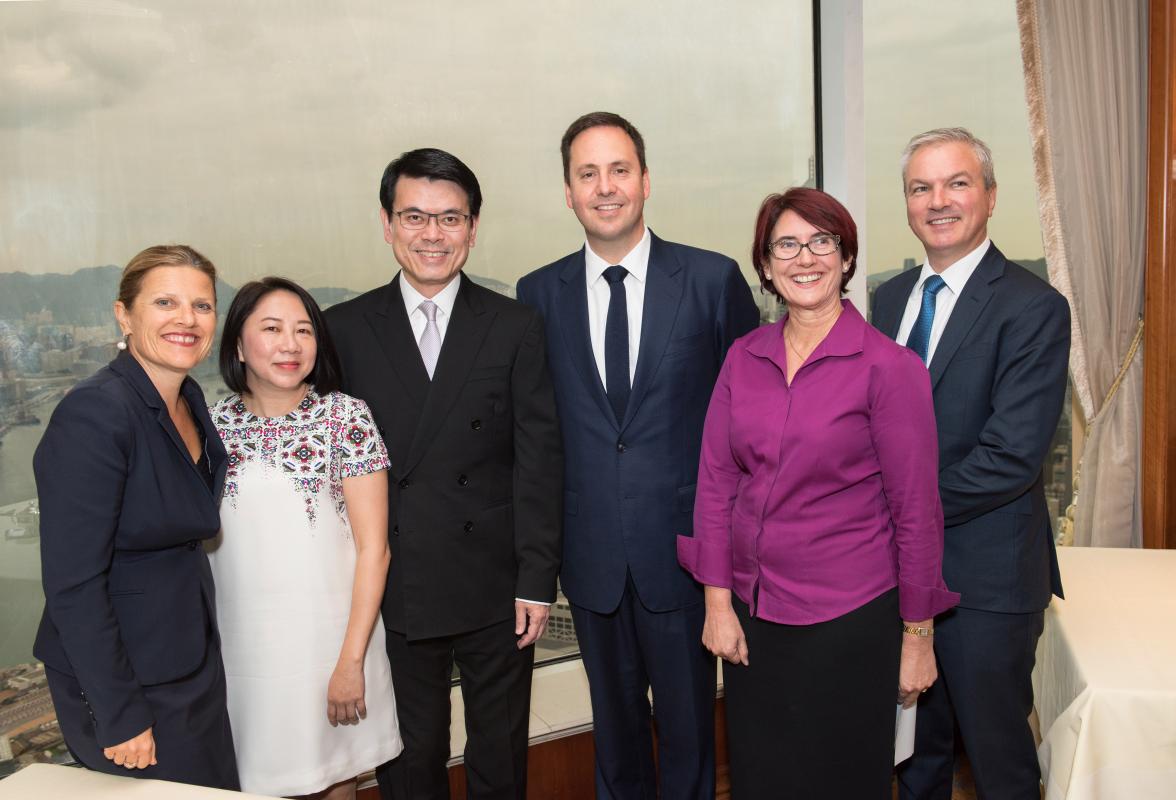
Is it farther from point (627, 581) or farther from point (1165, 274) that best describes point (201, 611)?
point (1165, 274)

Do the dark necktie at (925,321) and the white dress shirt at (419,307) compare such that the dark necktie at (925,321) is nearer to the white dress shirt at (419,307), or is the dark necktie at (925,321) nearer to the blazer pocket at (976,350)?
the blazer pocket at (976,350)

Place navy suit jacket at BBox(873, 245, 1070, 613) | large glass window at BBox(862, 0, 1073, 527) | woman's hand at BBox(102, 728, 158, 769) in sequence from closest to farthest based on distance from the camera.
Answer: woman's hand at BBox(102, 728, 158, 769) < navy suit jacket at BBox(873, 245, 1070, 613) < large glass window at BBox(862, 0, 1073, 527)

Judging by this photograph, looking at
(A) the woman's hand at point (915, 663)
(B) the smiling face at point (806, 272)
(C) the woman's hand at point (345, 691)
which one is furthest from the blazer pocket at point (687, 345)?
(C) the woman's hand at point (345, 691)

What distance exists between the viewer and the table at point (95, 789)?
1.44m

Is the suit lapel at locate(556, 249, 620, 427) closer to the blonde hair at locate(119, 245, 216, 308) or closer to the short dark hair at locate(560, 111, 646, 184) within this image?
the short dark hair at locate(560, 111, 646, 184)

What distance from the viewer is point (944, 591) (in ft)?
5.66

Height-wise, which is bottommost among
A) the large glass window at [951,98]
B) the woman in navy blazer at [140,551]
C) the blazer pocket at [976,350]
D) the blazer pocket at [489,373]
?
the woman in navy blazer at [140,551]

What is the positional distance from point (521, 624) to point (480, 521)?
0.84 ft

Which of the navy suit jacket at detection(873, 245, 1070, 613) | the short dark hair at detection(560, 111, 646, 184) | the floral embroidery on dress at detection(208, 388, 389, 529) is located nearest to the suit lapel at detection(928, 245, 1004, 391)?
the navy suit jacket at detection(873, 245, 1070, 613)

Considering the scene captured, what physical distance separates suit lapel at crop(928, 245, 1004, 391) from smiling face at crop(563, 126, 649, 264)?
0.75 m

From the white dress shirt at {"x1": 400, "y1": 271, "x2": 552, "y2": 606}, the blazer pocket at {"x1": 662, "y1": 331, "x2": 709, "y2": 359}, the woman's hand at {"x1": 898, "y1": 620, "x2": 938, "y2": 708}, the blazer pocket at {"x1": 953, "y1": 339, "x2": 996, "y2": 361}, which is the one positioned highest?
the white dress shirt at {"x1": 400, "y1": 271, "x2": 552, "y2": 606}

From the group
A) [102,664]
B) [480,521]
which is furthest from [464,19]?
[102,664]

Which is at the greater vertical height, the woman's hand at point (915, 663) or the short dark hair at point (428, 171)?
the short dark hair at point (428, 171)

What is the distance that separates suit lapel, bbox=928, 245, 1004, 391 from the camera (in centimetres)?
194
